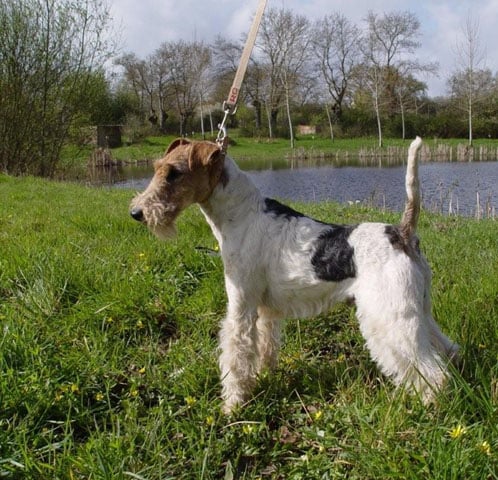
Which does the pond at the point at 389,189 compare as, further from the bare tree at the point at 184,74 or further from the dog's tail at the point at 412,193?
the bare tree at the point at 184,74

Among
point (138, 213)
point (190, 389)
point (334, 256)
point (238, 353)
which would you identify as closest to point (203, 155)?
point (138, 213)

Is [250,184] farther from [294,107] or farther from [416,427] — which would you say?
[294,107]

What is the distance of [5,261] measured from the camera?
14.9ft

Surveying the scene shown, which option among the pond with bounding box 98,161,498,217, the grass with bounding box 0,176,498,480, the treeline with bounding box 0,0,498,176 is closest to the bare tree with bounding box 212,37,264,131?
the treeline with bounding box 0,0,498,176

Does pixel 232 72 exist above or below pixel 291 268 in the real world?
above

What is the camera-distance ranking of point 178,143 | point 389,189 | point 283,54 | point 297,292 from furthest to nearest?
point 283,54
point 389,189
point 178,143
point 297,292

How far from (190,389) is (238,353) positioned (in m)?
0.40

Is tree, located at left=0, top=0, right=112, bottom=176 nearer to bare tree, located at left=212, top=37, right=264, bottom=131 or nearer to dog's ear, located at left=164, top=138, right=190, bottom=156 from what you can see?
dog's ear, located at left=164, top=138, right=190, bottom=156

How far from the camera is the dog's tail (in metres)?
2.57

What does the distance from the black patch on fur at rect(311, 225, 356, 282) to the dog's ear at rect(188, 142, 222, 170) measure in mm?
878

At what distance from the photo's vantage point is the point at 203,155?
292 centimetres

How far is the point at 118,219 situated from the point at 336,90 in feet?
192

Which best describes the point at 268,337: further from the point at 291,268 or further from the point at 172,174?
the point at 172,174

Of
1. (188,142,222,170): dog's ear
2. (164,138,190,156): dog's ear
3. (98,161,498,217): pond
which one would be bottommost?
(98,161,498,217): pond
